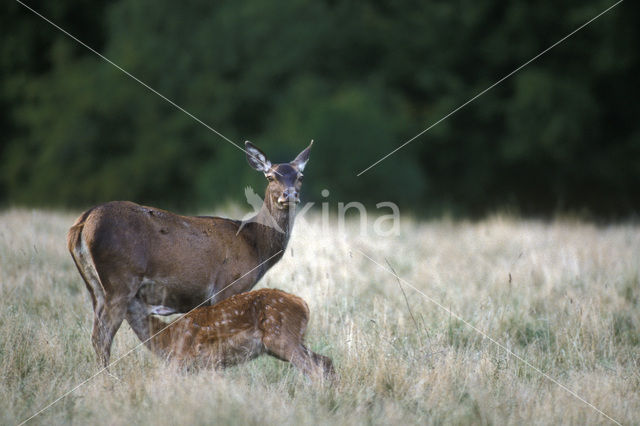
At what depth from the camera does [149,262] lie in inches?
244

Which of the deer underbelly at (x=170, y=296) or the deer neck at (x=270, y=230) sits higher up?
the deer neck at (x=270, y=230)

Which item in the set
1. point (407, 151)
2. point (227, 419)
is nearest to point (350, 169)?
point (407, 151)

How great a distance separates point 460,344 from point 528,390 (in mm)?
1050

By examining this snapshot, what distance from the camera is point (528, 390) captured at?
5.43 metres

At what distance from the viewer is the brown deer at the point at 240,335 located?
5801 millimetres

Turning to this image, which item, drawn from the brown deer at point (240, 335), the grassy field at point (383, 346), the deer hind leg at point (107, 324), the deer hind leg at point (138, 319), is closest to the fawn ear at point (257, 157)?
the grassy field at point (383, 346)

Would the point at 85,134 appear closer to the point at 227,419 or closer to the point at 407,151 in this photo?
the point at 407,151

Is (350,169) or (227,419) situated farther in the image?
(350,169)

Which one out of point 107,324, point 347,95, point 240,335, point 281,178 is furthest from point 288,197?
point 347,95

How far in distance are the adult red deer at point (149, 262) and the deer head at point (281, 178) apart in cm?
61

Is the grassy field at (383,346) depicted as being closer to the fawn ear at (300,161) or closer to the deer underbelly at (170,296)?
the deer underbelly at (170,296)

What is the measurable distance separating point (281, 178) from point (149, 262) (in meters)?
1.77

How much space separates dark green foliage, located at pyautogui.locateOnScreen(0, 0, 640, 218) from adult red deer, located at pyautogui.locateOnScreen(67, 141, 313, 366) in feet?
53.0

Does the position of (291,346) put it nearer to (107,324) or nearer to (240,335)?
(240,335)
